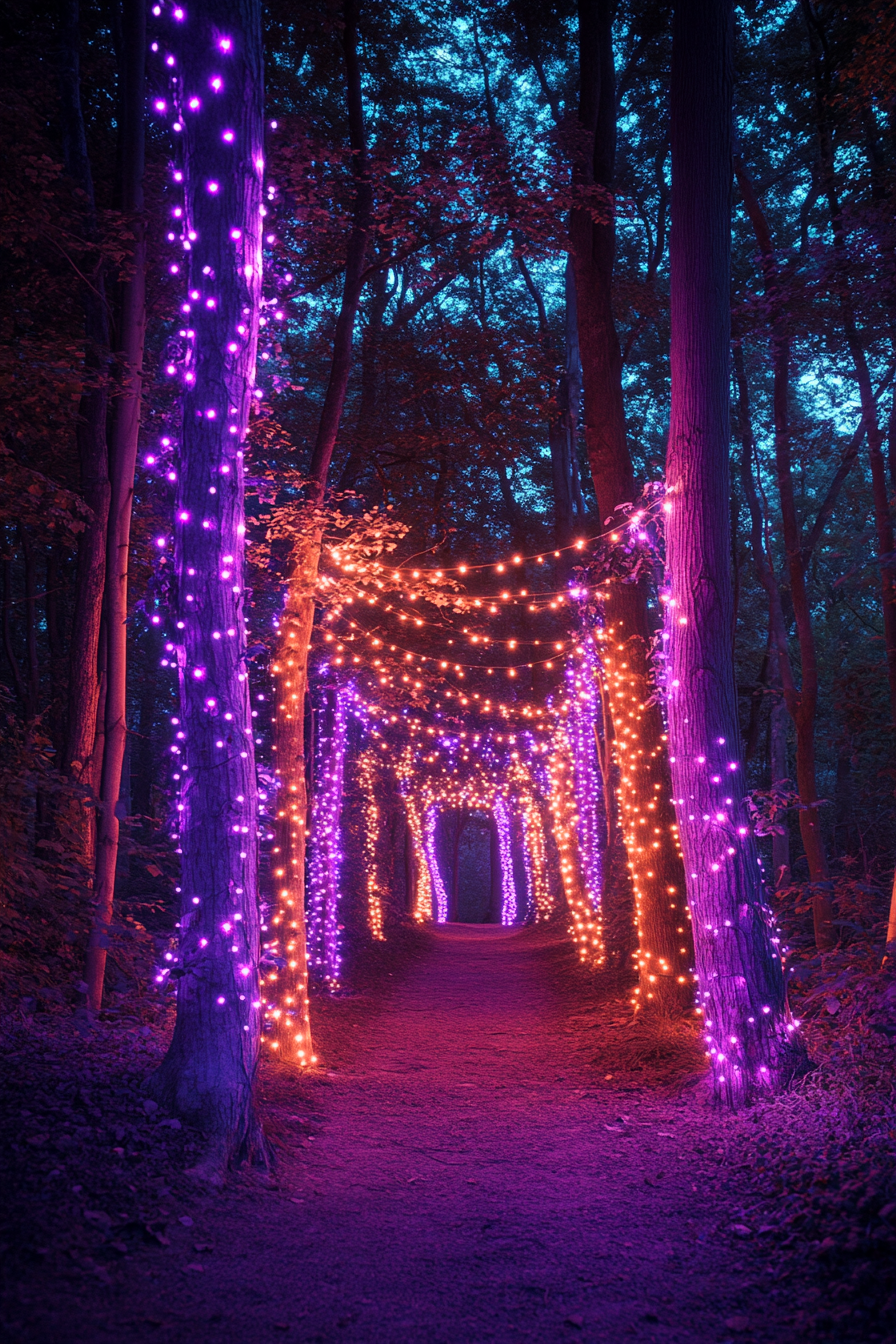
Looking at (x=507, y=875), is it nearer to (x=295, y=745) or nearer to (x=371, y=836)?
(x=371, y=836)

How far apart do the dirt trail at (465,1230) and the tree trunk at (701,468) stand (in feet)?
4.49

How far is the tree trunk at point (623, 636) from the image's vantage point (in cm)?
718

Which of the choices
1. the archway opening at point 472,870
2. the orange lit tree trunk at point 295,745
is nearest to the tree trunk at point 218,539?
the orange lit tree trunk at point 295,745

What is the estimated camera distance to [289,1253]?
317 cm

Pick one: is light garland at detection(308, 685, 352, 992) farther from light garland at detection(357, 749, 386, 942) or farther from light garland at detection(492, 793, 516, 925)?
light garland at detection(492, 793, 516, 925)

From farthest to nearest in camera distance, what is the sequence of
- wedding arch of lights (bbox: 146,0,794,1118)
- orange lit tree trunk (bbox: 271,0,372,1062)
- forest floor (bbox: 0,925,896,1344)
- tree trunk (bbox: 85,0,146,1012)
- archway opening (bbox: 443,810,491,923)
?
archway opening (bbox: 443,810,491,923)
orange lit tree trunk (bbox: 271,0,372,1062)
tree trunk (bbox: 85,0,146,1012)
wedding arch of lights (bbox: 146,0,794,1118)
forest floor (bbox: 0,925,896,1344)

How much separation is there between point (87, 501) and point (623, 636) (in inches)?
213

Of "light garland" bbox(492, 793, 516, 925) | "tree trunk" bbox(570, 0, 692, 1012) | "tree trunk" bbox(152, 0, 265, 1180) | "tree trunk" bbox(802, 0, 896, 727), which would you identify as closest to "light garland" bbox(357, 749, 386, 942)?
"tree trunk" bbox(570, 0, 692, 1012)

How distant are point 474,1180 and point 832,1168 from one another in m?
1.80

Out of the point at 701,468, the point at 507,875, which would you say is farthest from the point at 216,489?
the point at 507,875

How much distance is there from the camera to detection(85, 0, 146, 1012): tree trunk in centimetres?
648

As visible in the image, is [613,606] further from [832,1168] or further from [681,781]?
[832,1168]

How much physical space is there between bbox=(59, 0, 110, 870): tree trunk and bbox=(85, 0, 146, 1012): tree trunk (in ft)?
2.57

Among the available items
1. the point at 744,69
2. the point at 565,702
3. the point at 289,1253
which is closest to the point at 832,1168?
the point at 289,1253
